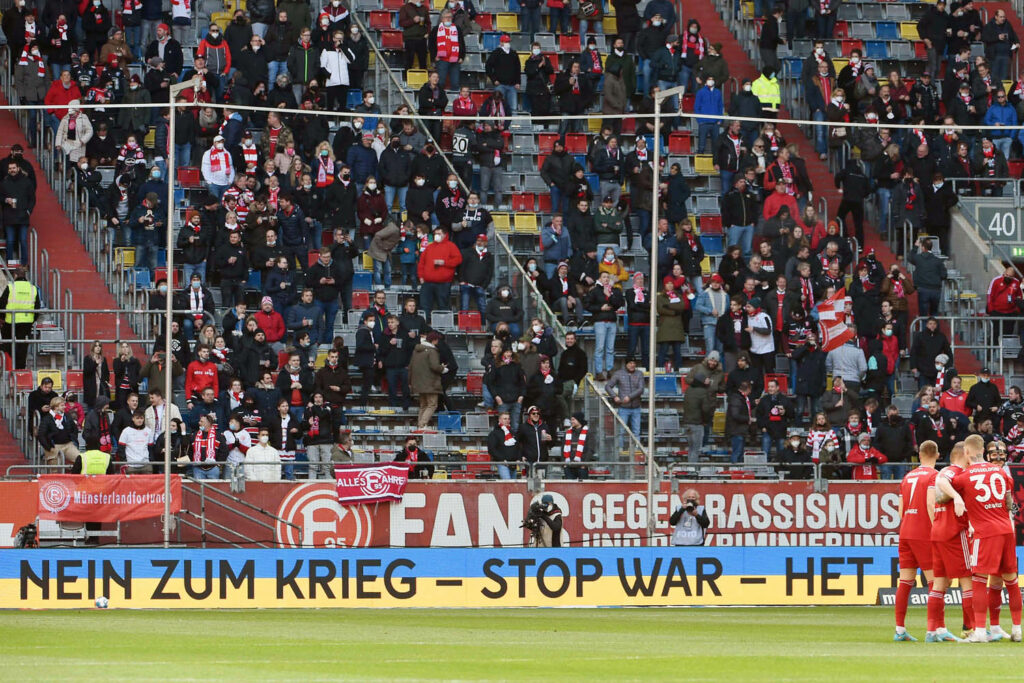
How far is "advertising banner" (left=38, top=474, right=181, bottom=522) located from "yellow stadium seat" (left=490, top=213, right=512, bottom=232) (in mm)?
9600

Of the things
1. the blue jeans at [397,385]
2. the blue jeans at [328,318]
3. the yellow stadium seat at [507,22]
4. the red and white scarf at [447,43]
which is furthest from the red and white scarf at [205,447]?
the yellow stadium seat at [507,22]

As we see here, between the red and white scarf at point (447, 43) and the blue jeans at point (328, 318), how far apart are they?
22.0ft

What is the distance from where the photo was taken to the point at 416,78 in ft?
117

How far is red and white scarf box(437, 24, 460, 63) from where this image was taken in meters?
34.9

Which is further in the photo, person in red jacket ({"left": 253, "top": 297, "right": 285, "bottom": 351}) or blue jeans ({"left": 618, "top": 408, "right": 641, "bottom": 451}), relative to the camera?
person in red jacket ({"left": 253, "top": 297, "right": 285, "bottom": 351})

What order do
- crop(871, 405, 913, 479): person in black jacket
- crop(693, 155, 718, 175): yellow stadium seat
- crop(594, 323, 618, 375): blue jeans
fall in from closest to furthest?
crop(871, 405, 913, 479): person in black jacket → crop(594, 323, 618, 375): blue jeans → crop(693, 155, 718, 175): yellow stadium seat

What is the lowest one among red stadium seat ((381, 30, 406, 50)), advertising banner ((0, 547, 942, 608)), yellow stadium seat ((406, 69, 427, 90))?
advertising banner ((0, 547, 942, 608))

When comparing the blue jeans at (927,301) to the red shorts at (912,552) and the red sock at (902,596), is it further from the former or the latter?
the red sock at (902,596)

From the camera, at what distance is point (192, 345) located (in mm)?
29047

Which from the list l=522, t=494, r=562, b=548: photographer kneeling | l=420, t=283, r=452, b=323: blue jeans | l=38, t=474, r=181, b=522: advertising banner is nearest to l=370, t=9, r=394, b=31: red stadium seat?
l=420, t=283, r=452, b=323: blue jeans

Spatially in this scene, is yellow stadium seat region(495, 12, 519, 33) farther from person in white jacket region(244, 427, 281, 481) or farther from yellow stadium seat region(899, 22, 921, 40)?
person in white jacket region(244, 427, 281, 481)

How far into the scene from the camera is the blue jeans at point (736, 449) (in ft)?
93.6

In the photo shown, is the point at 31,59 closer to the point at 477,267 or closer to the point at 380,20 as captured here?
the point at 380,20

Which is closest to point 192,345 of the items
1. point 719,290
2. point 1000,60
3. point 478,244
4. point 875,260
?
point 478,244
